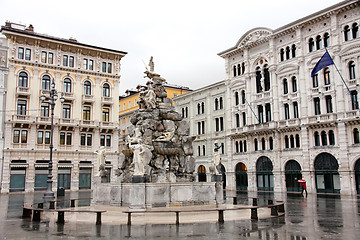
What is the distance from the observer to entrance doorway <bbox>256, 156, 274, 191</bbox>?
49338mm

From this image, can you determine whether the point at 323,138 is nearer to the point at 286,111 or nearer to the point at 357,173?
the point at 357,173

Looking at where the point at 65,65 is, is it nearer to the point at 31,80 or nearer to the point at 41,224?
the point at 31,80

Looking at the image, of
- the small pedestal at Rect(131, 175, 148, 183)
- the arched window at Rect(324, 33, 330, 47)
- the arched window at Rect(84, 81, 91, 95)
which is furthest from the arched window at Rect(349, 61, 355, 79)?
the arched window at Rect(84, 81, 91, 95)

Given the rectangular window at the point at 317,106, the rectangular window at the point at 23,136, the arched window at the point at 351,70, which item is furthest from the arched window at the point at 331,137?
the rectangular window at the point at 23,136

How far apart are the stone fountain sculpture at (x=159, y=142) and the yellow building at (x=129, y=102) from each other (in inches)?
2049

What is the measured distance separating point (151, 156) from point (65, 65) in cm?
3785

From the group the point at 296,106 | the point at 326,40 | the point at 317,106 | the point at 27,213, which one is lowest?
the point at 27,213

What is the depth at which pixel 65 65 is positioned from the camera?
54.0 m

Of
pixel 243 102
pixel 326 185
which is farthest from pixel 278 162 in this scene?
pixel 243 102

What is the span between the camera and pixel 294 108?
47281mm

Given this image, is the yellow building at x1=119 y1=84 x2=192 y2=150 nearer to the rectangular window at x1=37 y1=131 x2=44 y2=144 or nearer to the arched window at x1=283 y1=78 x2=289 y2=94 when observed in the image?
the rectangular window at x1=37 y1=131 x2=44 y2=144

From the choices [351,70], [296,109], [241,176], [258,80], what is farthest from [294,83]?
[241,176]

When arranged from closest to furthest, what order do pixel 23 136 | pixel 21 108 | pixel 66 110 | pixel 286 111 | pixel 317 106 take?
pixel 317 106
pixel 286 111
pixel 23 136
pixel 21 108
pixel 66 110

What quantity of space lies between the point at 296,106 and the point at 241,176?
44.6ft
